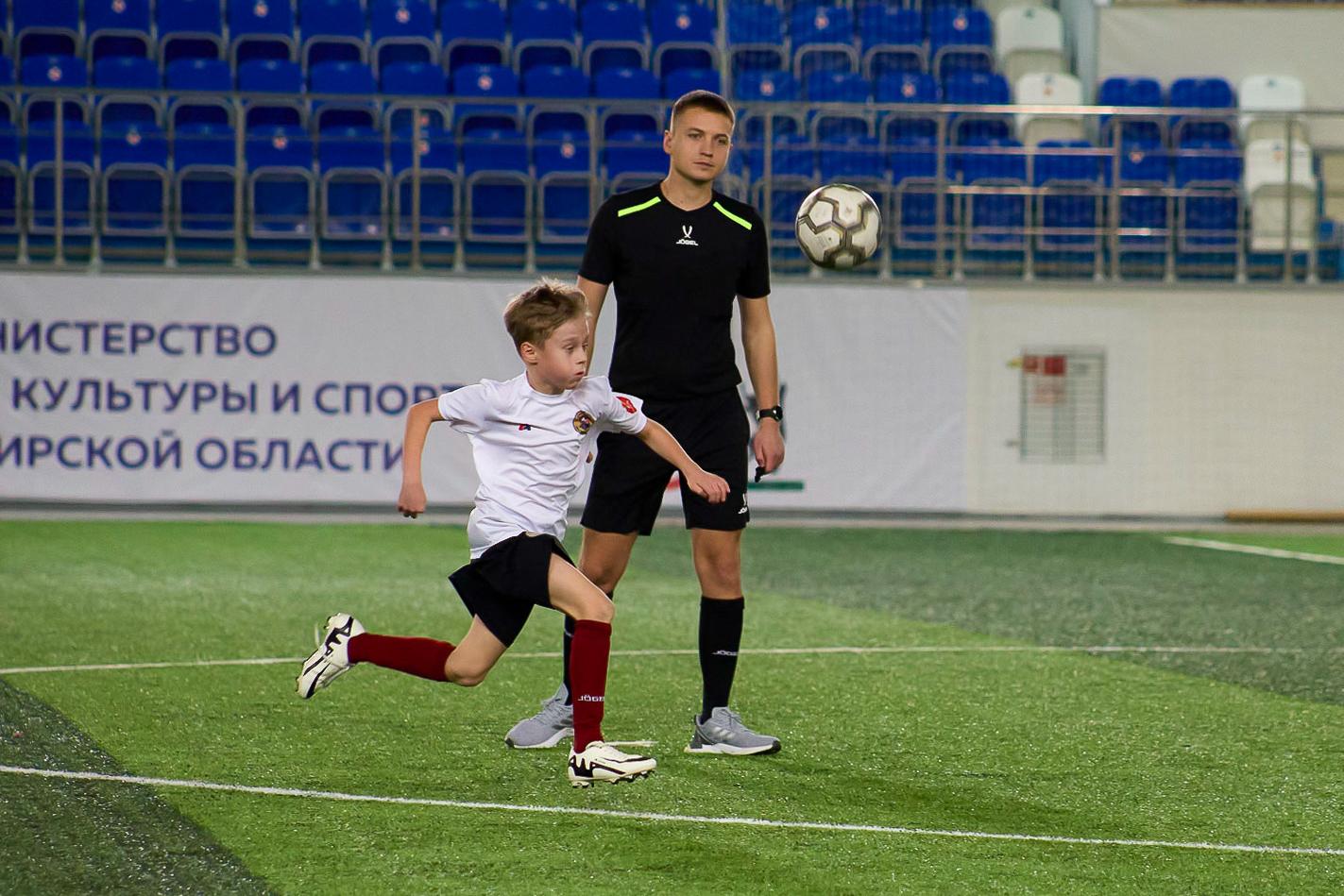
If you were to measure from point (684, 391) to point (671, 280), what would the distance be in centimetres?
32

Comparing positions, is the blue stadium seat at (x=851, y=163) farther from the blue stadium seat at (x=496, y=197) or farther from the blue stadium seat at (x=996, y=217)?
the blue stadium seat at (x=496, y=197)

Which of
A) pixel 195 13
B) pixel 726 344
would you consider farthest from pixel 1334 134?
pixel 726 344

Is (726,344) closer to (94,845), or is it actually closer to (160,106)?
(94,845)

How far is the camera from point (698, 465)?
4.86 meters

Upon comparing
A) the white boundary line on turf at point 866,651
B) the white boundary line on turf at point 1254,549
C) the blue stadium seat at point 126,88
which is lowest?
the white boundary line on turf at point 1254,549

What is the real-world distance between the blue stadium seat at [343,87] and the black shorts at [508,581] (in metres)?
10.8

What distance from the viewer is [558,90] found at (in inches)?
609

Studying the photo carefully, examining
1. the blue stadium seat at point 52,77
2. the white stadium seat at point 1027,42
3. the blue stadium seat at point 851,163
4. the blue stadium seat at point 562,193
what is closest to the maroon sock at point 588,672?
the blue stadium seat at point 562,193

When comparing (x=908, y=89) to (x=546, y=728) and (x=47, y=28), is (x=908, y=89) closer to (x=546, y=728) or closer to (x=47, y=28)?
(x=47, y=28)

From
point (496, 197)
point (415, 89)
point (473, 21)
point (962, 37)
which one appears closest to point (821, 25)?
point (962, 37)

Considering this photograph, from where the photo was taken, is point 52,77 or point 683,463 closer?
point 683,463

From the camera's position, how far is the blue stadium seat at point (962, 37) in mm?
16672

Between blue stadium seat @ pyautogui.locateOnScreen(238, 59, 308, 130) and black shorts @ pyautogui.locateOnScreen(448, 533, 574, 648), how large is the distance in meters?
10.8

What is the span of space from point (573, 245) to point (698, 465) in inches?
384
